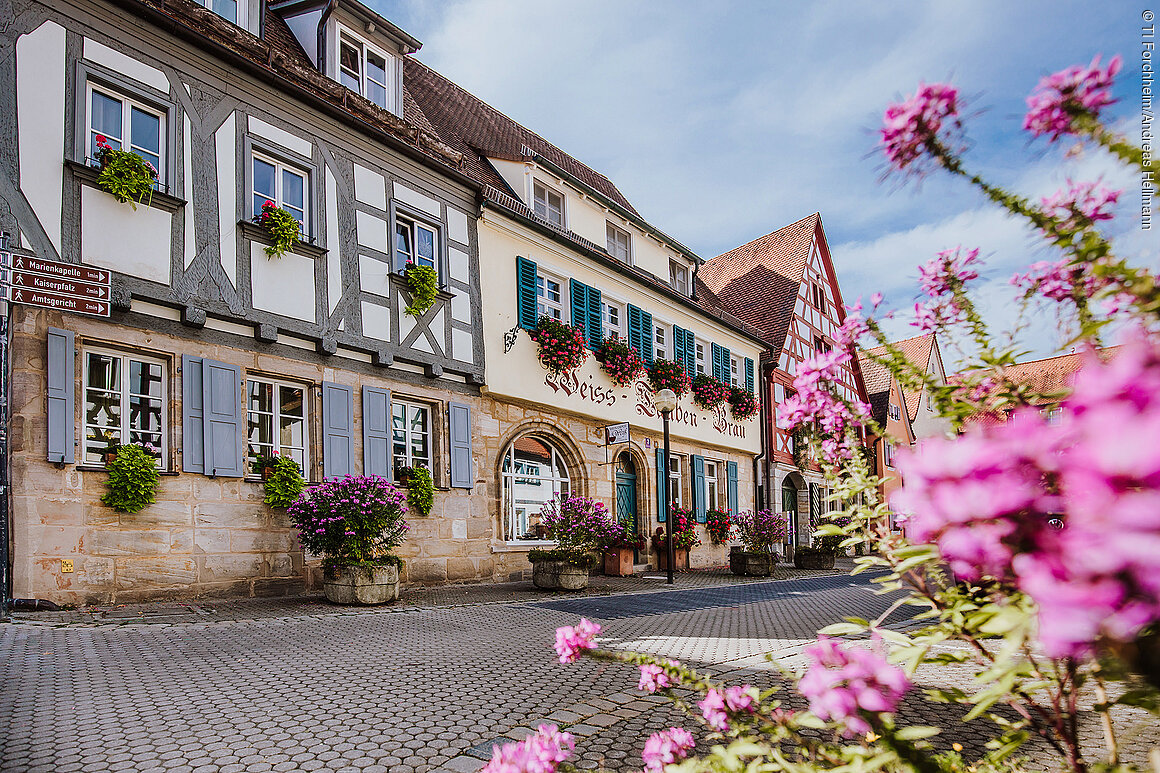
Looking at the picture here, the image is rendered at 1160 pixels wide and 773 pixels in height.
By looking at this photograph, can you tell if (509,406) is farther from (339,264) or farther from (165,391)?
(165,391)

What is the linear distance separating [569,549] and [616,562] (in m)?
3.24

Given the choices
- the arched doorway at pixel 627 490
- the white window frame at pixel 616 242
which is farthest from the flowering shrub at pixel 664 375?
the white window frame at pixel 616 242

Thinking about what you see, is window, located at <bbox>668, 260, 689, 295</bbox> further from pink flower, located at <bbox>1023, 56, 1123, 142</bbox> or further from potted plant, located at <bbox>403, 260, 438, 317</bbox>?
pink flower, located at <bbox>1023, 56, 1123, 142</bbox>

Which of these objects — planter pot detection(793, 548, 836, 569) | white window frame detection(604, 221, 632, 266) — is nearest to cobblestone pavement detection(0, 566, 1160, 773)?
white window frame detection(604, 221, 632, 266)

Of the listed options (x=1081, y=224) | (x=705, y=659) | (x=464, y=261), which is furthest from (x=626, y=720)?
(x=464, y=261)

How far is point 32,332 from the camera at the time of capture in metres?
7.32

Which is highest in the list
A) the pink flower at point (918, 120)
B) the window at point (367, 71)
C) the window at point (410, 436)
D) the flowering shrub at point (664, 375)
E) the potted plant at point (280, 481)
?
the window at point (367, 71)

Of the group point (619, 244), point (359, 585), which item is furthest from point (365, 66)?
point (359, 585)

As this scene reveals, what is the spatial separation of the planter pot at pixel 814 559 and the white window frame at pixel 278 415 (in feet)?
43.3

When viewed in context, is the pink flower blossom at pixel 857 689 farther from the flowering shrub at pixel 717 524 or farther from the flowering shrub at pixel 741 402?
the flowering shrub at pixel 741 402

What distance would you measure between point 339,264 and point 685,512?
30.8 feet

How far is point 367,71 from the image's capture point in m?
12.0

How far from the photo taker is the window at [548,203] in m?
15.4

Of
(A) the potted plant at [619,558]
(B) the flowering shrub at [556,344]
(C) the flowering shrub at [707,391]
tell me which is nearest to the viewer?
(B) the flowering shrub at [556,344]
